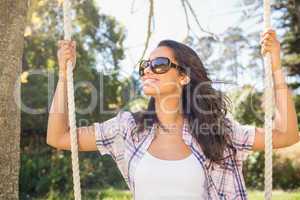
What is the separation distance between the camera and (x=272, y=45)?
5.43ft

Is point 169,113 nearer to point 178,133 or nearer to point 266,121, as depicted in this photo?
point 178,133

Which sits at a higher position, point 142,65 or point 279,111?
point 142,65

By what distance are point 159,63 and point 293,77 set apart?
29.8 feet

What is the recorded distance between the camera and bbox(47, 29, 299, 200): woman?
5.16ft

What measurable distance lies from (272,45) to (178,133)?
43 centimetres

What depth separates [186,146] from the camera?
1.65 metres

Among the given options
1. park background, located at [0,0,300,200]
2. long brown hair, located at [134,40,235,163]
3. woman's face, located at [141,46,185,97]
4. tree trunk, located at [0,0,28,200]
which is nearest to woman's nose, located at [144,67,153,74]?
woman's face, located at [141,46,185,97]

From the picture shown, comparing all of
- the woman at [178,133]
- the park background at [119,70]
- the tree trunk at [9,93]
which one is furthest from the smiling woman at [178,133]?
the park background at [119,70]

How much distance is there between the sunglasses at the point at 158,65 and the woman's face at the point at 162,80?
0.01 m

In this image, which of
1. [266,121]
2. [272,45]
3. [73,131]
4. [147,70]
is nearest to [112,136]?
[73,131]

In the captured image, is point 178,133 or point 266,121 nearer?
point 266,121

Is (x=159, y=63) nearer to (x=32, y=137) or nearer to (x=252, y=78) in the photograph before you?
(x=32, y=137)

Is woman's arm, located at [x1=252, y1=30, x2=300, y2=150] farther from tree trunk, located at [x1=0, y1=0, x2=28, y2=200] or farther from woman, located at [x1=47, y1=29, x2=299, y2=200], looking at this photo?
tree trunk, located at [x1=0, y1=0, x2=28, y2=200]

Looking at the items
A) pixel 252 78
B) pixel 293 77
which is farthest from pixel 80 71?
pixel 293 77
